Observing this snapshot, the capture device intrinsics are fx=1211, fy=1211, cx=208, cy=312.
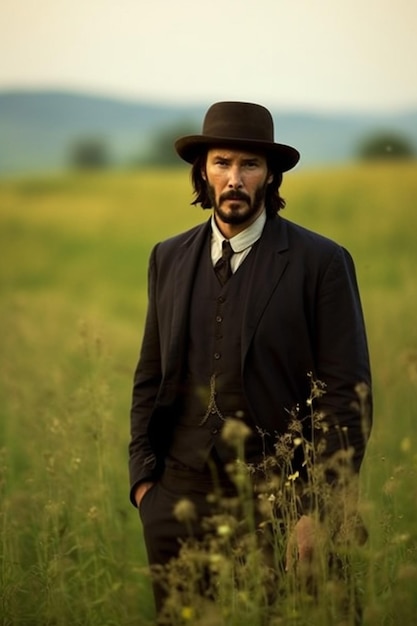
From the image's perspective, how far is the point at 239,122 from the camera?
14.0ft

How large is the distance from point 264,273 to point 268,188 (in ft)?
1.30

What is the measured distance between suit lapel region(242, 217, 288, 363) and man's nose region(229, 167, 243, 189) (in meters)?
0.21

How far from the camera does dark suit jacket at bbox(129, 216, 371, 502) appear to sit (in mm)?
4023

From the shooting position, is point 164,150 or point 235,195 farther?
point 164,150

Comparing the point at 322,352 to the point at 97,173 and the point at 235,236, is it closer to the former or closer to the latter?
the point at 235,236

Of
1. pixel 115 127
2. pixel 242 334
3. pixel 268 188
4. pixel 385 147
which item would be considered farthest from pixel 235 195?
pixel 115 127

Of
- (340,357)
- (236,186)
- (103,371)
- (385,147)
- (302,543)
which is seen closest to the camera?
(302,543)

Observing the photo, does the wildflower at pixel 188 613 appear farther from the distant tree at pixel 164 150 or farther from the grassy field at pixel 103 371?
the distant tree at pixel 164 150

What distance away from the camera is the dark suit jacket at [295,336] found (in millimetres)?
4023

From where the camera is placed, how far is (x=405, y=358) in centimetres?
512

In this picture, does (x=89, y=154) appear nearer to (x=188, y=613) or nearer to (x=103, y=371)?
(x=103, y=371)

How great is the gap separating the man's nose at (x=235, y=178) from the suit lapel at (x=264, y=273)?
205mm

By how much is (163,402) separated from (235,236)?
0.63 m

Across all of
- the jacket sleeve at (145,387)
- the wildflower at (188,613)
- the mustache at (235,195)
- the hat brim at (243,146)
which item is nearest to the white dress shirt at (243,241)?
the mustache at (235,195)
